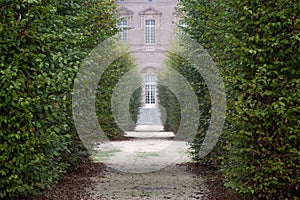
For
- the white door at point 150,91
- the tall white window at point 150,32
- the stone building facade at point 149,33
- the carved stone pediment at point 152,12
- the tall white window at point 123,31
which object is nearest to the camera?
the tall white window at point 123,31

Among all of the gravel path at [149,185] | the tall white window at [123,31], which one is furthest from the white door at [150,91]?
the gravel path at [149,185]

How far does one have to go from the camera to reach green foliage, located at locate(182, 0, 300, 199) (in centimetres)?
552

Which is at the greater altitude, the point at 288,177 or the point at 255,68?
the point at 255,68

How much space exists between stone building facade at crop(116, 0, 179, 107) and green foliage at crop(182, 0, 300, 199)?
33.7m

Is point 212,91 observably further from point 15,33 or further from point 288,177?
point 15,33

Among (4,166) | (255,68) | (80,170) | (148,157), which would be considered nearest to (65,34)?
(4,166)

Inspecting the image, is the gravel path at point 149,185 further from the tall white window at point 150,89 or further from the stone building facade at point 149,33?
the stone building facade at point 149,33

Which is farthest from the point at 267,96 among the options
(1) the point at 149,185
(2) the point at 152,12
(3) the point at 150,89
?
(2) the point at 152,12

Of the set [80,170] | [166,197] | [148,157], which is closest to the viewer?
[166,197]

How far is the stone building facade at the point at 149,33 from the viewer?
40.1 meters

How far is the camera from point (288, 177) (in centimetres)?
559

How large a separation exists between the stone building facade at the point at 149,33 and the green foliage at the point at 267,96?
111ft

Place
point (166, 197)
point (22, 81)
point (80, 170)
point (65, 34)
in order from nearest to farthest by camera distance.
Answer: point (22, 81) → point (65, 34) → point (166, 197) → point (80, 170)

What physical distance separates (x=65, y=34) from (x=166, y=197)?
3133 millimetres
